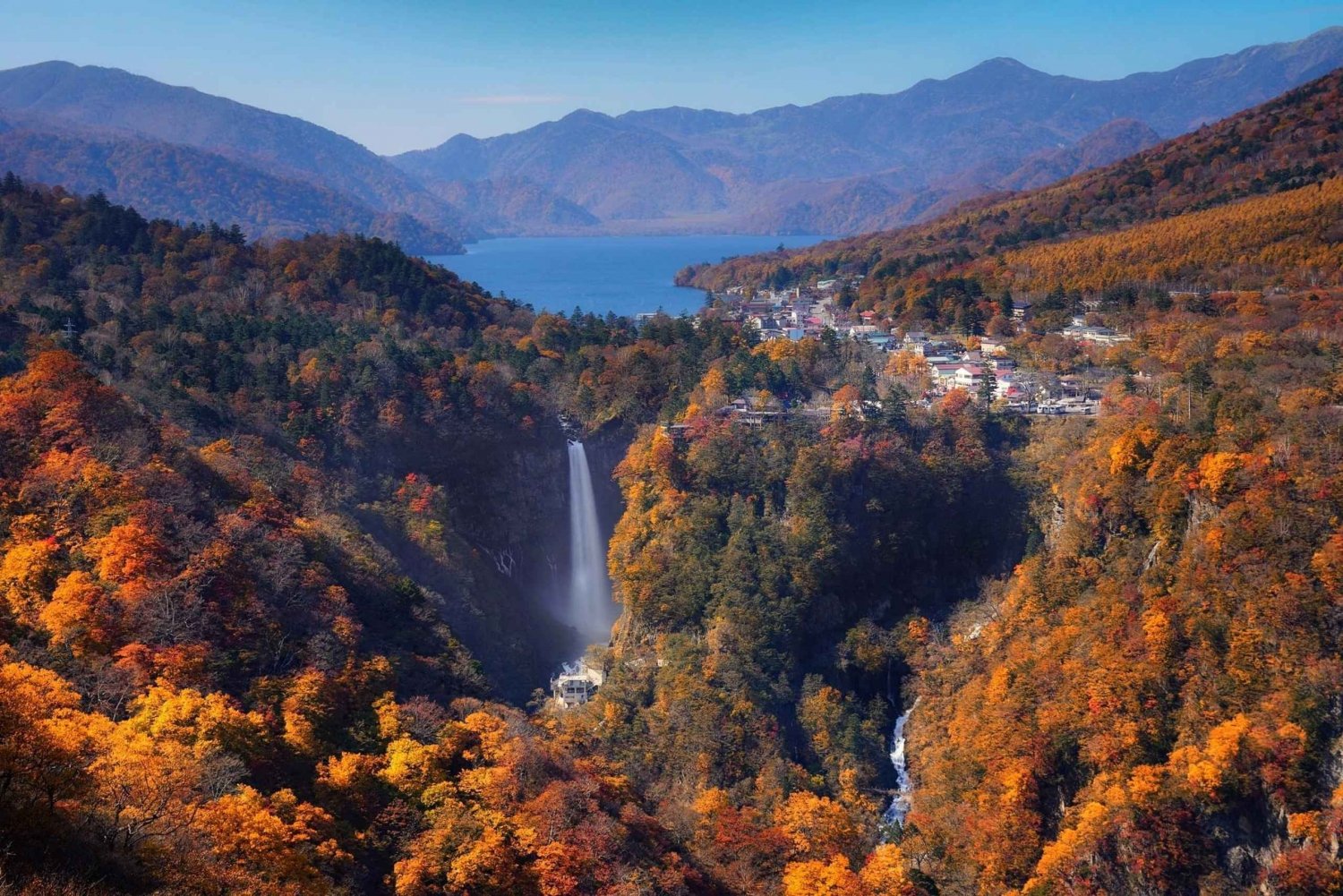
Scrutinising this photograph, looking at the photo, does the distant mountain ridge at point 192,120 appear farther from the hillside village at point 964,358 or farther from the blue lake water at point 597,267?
the hillside village at point 964,358

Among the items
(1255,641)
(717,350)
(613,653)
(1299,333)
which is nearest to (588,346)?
(717,350)

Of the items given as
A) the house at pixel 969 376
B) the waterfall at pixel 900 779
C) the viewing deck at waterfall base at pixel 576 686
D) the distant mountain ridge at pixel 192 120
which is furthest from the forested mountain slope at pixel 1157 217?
the distant mountain ridge at pixel 192 120

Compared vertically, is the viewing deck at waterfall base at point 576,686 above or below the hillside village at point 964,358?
below

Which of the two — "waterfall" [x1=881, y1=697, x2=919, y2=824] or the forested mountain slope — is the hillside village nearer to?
the forested mountain slope

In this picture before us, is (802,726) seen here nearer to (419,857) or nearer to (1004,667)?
(1004,667)

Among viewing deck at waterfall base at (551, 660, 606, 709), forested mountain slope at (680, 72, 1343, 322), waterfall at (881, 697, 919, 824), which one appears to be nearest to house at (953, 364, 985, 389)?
forested mountain slope at (680, 72, 1343, 322)

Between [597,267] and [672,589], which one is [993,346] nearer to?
[672,589]

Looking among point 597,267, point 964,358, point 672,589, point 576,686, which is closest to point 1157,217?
point 964,358
